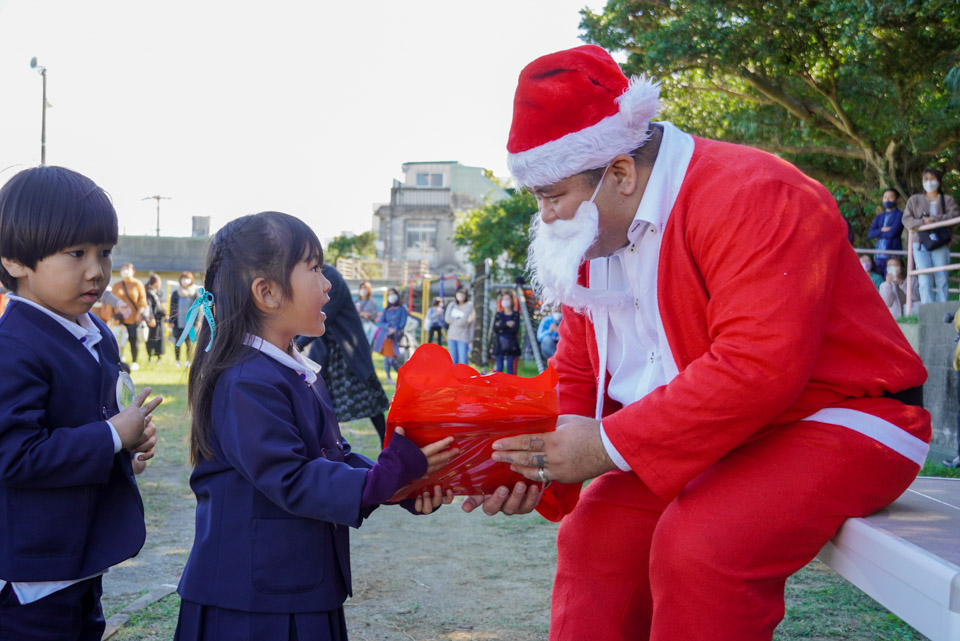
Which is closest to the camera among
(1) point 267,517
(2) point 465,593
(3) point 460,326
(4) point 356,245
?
(1) point 267,517

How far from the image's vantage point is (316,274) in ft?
7.56

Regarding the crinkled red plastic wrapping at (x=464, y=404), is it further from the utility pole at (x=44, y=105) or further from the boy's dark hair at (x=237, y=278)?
the utility pole at (x=44, y=105)

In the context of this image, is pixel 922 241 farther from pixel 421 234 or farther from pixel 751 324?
pixel 421 234

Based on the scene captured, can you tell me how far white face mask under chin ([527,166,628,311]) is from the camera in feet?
7.11

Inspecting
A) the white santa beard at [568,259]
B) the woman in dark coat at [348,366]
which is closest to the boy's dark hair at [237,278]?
the white santa beard at [568,259]

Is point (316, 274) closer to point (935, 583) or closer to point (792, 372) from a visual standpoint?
point (792, 372)

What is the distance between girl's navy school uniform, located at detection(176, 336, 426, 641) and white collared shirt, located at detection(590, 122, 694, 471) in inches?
25.5

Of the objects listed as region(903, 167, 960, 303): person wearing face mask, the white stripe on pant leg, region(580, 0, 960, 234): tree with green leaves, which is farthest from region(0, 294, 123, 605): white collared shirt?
region(903, 167, 960, 303): person wearing face mask

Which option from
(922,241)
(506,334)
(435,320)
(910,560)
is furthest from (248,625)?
(435,320)

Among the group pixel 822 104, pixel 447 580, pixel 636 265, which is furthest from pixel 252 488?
pixel 822 104

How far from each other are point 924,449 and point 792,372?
17.6 inches

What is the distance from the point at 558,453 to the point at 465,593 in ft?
7.35

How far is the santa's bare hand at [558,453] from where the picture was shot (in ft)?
6.57

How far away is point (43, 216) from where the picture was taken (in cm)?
213
